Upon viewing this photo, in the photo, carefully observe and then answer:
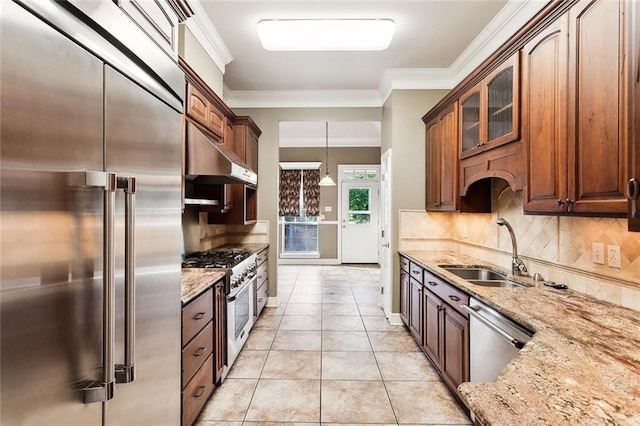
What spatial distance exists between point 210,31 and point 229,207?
1751mm

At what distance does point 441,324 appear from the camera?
2.49 metres

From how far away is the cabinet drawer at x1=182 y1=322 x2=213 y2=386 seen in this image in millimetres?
1770

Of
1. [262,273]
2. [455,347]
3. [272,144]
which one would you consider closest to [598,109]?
[455,347]

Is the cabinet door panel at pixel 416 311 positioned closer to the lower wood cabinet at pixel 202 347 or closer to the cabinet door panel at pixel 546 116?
the cabinet door panel at pixel 546 116

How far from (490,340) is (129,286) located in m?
1.79

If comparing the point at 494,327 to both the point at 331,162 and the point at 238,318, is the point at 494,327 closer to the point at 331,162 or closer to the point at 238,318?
the point at 238,318

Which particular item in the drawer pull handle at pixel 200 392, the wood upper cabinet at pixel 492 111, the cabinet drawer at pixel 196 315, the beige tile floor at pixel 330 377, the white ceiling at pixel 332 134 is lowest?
the beige tile floor at pixel 330 377

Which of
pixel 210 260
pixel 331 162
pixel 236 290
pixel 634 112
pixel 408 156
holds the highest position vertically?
pixel 331 162

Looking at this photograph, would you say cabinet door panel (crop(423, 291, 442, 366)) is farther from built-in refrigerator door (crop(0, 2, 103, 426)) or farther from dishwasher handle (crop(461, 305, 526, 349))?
built-in refrigerator door (crop(0, 2, 103, 426))

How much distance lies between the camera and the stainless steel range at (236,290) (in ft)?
8.48

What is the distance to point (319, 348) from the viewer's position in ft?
10.4

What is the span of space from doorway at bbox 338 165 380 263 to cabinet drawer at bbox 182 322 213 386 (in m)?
5.82

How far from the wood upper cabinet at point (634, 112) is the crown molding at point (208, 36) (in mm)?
2614

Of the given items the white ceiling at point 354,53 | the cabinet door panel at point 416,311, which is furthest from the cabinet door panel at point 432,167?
the cabinet door panel at point 416,311
